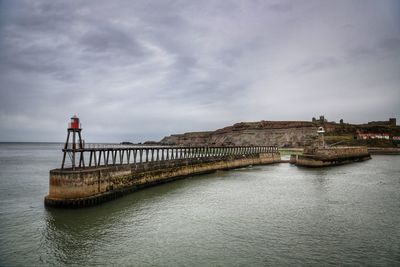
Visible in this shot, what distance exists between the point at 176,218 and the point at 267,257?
646cm

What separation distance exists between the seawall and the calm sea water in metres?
0.75

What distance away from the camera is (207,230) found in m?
13.8

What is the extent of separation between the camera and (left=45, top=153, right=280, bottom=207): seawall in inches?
676

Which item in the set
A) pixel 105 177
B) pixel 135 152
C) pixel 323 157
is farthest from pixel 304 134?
pixel 105 177

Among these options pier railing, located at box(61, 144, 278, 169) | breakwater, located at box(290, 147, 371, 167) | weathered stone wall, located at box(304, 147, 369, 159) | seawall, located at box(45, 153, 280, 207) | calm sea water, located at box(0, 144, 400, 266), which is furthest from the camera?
weathered stone wall, located at box(304, 147, 369, 159)

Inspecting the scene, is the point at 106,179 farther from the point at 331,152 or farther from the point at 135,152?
the point at 331,152

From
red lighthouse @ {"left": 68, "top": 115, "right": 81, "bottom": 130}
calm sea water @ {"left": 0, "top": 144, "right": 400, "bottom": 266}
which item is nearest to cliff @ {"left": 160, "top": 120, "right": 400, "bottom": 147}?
calm sea water @ {"left": 0, "top": 144, "right": 400, "bottom": 266}

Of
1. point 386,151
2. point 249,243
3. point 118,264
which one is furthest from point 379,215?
point 386,151

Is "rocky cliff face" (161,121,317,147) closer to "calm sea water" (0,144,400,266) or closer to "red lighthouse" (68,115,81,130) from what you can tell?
"calm sea water" (0,144,400,266)

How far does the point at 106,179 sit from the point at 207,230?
9549 millimetres

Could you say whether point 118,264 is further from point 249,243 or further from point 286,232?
point 286,232

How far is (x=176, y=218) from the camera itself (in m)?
15.8

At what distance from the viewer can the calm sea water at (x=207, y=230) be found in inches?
422

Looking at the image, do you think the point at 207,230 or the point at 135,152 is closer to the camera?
the point at 207,230
